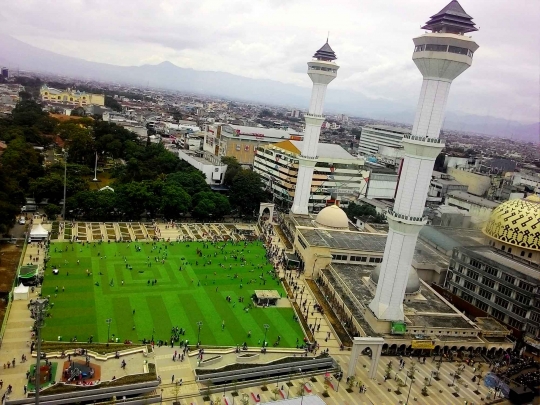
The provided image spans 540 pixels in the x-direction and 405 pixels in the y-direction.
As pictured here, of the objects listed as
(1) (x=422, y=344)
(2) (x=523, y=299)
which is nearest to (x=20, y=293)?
(1) (x=422, y=344)

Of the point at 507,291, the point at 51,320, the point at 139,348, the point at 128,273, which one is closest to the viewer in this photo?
the point at 139,348

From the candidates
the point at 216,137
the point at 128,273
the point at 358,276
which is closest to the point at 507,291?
the point at 358,276

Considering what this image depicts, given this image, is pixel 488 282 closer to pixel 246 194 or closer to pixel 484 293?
pixel 484 293

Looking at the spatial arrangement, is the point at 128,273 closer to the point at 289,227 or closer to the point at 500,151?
the point at 289,227

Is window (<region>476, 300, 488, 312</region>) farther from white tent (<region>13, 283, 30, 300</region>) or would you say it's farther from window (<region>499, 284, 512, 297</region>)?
white tent (<region>13, 283, 30, 300</region>)

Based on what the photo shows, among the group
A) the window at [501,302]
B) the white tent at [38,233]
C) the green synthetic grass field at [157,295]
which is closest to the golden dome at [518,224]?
the window at [501,302]

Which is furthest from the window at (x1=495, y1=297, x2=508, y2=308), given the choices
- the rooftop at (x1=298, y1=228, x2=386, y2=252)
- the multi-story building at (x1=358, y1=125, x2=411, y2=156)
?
the multi-story building at (x1=358, y1=125, x2=411, y2=156)
